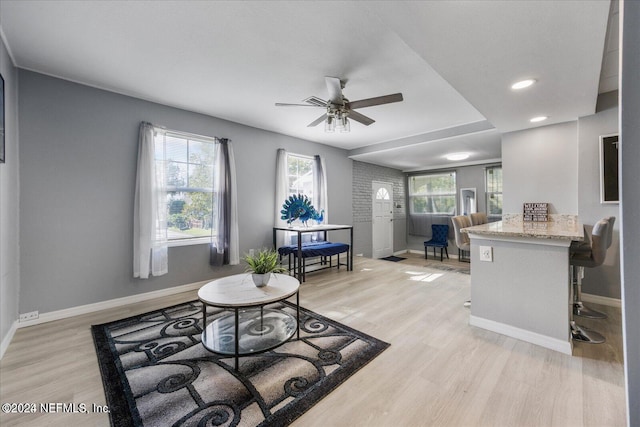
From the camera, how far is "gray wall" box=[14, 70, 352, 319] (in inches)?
103

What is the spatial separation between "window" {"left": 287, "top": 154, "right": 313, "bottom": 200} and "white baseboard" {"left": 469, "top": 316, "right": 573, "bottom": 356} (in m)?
3.46

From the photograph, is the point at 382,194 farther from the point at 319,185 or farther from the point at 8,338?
the point at 8,338

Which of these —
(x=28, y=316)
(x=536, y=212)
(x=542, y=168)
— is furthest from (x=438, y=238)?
(x=28, y=316)

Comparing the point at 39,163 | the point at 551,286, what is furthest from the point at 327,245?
the point at 39,163

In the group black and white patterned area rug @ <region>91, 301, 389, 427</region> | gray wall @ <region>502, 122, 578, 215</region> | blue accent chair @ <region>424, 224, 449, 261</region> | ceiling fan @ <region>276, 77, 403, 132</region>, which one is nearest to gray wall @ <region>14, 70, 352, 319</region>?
black and white patterned area rug @ <region>91, 301, 389, 427</region>

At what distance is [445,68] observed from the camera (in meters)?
1.98

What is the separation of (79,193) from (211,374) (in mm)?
2512

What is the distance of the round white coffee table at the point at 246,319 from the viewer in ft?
6.23

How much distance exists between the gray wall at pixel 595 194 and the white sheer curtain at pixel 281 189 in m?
4.01

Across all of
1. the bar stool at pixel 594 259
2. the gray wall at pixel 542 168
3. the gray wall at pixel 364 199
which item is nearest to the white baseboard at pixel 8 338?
the bar stool at pixel 594 259

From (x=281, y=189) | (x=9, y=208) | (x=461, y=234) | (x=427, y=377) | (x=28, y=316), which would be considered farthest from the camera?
(x=281, y=189)

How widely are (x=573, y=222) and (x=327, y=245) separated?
130 inches

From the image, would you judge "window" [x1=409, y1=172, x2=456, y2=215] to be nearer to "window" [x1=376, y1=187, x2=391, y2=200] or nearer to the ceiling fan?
"window" [x1=376, y1=187, x2=391, y2=200]

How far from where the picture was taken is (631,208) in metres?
0.66
